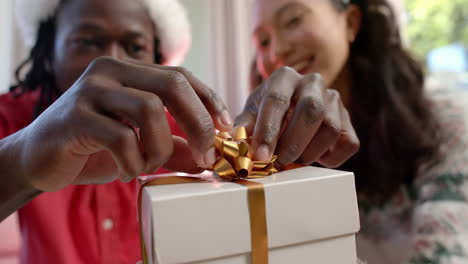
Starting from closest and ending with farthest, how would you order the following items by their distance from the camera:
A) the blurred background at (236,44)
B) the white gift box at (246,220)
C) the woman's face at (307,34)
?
the white gift box at (246,220), the woman's face at (307,34), the blurred background at (236,44)

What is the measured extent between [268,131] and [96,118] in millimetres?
172

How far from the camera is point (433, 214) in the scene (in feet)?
1.77

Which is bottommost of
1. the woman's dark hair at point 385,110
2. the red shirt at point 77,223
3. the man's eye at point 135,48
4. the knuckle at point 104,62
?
the red shirt at point 77,223

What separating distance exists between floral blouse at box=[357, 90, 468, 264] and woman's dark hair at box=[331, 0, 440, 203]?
1.1 inches

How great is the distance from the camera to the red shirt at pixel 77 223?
588mm

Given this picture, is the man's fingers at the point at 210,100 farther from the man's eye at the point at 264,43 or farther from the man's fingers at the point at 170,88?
the man's eye at the point at 264,43

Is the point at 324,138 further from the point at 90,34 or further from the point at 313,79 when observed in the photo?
the point at 90,34

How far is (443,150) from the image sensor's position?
2.18ft

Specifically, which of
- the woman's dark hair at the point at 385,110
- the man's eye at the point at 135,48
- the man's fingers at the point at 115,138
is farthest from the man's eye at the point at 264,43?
the man's fingers at the point at 115,138

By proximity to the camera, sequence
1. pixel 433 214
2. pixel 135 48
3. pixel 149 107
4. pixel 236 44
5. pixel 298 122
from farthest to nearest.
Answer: pixel 236 44 < pixel 135 48 < pixel 433 214 < pixel 298 122 < pixel 149 107

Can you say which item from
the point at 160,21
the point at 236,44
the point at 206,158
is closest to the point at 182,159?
the point at 206,158

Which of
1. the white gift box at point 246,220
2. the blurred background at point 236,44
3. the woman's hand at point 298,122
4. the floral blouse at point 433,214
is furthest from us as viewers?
the blurred background at point 236,44

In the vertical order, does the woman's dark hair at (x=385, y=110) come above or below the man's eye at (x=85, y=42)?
below

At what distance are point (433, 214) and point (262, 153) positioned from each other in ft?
1.25
